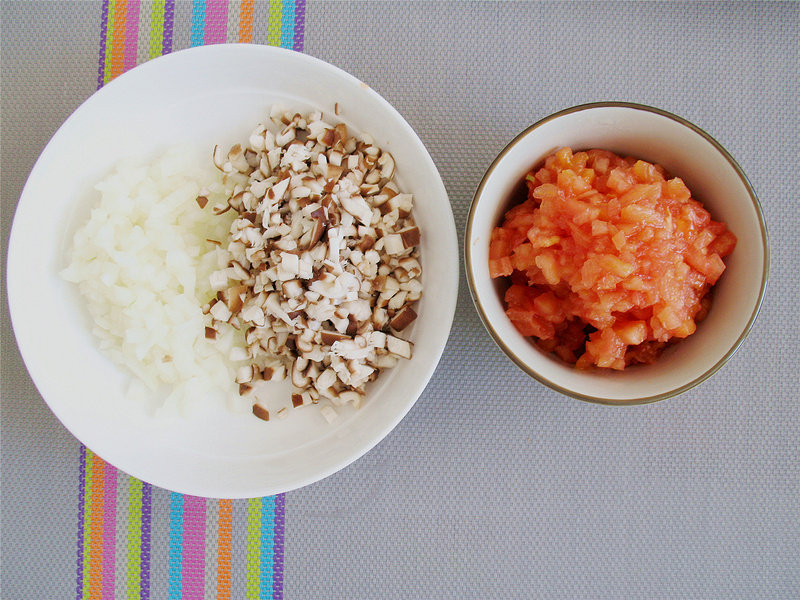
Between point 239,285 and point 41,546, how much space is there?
2.62 feet

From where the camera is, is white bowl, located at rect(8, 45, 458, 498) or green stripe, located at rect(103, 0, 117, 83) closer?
white bowl, located at rect(8, 45, 458, 498)

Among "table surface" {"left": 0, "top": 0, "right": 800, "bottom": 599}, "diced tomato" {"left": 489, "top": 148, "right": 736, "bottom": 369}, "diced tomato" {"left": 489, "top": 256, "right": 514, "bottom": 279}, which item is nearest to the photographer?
"diced tomato" {"left": 489, "top": 148, "right": 736, "bottom": 369}

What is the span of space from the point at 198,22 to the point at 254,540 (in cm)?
123

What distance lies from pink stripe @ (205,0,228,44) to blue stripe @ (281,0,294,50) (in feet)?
0.45

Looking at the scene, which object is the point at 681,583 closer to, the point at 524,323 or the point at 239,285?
the point at 524,323

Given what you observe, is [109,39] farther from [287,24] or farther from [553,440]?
[553,440]

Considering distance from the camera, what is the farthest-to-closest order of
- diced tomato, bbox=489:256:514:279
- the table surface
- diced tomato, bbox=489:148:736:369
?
the table surface
diced tomato, bbox=489:256:514:279
diced tomato, bbox=489:148:736:369

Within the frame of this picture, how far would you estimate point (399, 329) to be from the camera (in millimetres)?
1224

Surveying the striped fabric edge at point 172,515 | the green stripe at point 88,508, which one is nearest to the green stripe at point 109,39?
the striped fabric edge at point 172,515

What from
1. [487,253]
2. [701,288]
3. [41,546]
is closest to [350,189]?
[487,253]

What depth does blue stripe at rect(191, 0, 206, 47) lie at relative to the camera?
1.39 m

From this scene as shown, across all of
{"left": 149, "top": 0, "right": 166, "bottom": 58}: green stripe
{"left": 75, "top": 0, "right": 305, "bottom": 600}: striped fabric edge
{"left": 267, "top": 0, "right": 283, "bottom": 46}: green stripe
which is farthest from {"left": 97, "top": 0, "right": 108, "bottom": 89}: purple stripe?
{"left": 267, "top": 0, "right": 283, "bottom": 46}: green stripe

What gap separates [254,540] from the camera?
136 centimetres

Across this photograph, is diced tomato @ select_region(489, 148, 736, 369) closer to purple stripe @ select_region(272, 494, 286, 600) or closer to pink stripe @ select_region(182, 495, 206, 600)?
purple stripe @ select_region(272, 494, 286, 600)
